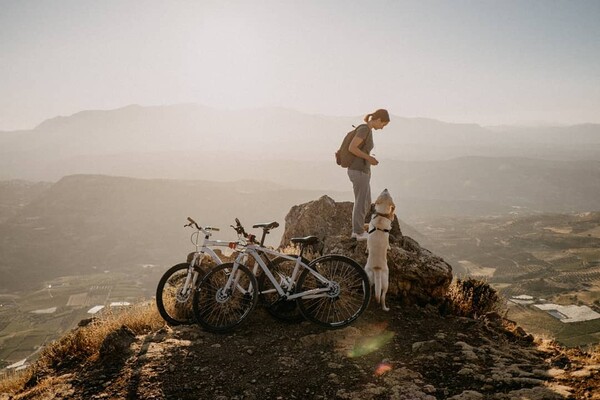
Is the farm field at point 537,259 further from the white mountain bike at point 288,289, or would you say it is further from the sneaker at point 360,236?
the white mountain bike at point 288,289

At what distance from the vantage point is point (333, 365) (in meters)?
4.95

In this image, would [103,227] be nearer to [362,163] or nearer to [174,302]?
[174,302]

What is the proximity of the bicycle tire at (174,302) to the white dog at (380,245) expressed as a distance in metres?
3.21

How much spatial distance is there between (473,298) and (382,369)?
3904mm

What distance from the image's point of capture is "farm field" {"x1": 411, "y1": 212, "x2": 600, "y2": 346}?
63.4 metres

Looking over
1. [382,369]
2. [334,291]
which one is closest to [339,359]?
[382,369]

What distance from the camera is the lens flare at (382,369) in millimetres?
4750

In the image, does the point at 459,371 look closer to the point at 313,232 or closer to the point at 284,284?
the point at 284,284

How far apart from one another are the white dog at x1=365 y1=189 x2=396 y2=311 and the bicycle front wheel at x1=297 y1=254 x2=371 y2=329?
42cm

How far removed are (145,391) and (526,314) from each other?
262 ft

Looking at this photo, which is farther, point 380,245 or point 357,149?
point 357,149

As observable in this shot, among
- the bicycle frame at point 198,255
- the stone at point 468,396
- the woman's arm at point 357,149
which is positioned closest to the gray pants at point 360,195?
the woman's arm at point 357,149

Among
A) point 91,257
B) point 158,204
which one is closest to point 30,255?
point 91,257

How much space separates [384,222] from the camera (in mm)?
6293
